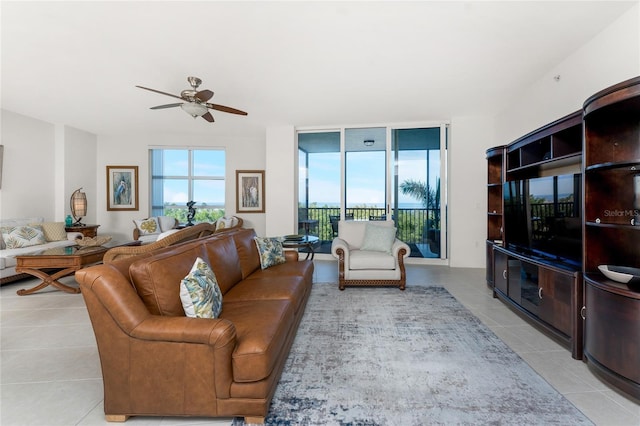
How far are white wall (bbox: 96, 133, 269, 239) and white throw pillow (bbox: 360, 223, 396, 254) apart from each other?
3275mm

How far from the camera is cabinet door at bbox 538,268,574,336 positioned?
2.13 m

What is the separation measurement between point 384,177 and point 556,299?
11.9ft

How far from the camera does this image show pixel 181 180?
22.3 ft

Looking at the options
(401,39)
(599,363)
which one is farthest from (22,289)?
(599,363)

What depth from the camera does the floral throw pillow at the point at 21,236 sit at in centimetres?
418

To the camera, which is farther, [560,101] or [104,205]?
[104,205]

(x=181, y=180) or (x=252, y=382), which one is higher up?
(x=181, y=180)

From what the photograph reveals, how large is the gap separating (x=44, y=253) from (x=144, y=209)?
3.18m

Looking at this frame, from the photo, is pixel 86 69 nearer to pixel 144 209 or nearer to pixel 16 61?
pixel 16 61

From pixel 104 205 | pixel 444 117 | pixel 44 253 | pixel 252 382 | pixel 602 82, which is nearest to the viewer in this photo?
pixel 252 382

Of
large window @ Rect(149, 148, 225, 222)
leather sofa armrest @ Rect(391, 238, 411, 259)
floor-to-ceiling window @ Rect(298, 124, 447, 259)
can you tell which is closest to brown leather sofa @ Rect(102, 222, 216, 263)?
leather sofa armrest @ Rect(391, 238, 411, 259)

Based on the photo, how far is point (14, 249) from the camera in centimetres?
411

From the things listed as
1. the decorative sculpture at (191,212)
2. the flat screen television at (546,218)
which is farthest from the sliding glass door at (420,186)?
the decorative sculpture at (191,212)

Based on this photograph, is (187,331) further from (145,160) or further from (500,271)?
(145,160)
